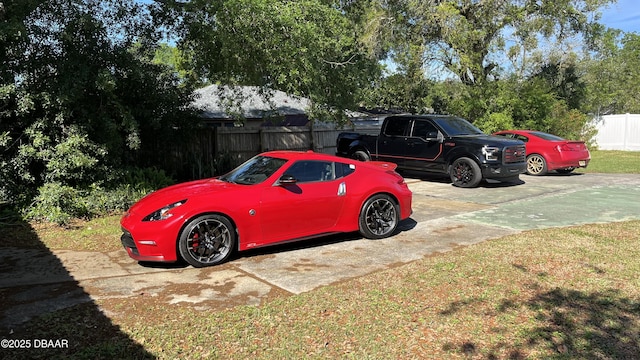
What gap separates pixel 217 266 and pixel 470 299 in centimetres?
306

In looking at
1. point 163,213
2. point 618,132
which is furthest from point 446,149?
point 618,132

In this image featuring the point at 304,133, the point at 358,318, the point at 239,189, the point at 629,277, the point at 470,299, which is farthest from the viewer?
the point at 304,133

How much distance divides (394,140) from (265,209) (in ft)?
27.2

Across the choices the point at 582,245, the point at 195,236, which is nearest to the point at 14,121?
the point at 195,236

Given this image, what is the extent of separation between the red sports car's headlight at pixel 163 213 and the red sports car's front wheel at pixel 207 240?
0.27 metres

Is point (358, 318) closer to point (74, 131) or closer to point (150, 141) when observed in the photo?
point (74, 131)

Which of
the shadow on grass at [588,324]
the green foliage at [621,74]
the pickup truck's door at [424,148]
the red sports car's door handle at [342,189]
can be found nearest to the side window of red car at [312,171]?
the red sports car's door handle at [342,189]

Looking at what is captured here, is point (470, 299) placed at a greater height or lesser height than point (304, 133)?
lesser

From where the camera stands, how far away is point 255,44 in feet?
31.9

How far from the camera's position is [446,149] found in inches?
491

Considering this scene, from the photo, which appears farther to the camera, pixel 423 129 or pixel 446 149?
pixel 423 129

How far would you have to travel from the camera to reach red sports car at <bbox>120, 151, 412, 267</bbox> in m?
5.64

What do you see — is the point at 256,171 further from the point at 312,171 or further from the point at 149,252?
the point at 149,252

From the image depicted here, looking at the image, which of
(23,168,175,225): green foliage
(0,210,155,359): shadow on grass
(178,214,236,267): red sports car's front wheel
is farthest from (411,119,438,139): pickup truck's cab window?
(0,210,155,359): shadow on grass
